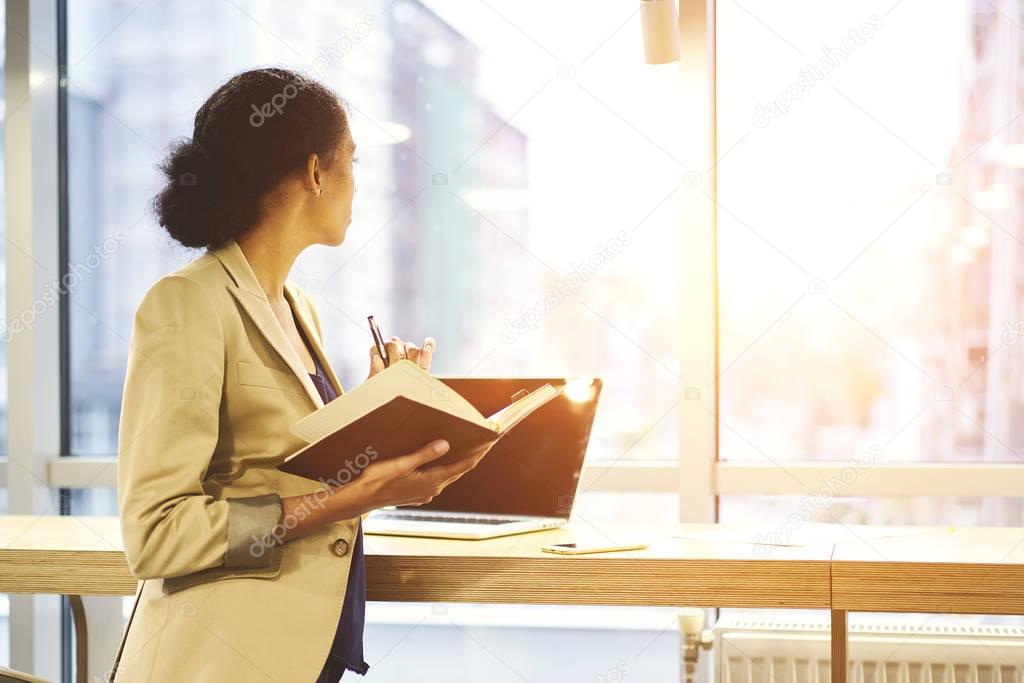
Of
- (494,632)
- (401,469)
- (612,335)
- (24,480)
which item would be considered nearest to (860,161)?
(612,335)

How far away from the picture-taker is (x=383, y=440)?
1.30 m

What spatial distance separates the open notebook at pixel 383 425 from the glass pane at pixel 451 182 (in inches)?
67.9

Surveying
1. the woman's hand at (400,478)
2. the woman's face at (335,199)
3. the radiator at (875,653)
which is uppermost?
the woman's face at (335,199)

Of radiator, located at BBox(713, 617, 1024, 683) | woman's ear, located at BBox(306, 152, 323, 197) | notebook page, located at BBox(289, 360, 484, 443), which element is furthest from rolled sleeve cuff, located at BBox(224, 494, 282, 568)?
radiator, located at BBox(713, 617, 1024, 683)

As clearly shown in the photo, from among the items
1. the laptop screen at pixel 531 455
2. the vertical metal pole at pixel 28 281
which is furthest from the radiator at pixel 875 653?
the vertical metal pole at pixel 28 281

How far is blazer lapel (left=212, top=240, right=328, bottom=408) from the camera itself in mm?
1340

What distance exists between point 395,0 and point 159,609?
2360 mm

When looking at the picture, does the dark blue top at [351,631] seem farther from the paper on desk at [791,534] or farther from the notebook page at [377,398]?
the paper on desk at [791,534]

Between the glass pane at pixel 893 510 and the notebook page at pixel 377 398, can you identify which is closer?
the notebook page at pixel 377 398

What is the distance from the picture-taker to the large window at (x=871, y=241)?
2.83 metres

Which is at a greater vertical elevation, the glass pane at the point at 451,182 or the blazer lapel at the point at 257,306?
the glass pane at the point at 451,182

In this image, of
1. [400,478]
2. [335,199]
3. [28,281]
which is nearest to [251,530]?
[400,478]

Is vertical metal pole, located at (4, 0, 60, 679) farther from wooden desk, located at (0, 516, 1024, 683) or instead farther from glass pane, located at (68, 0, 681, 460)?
wooden desk, located at (0, 516, 1024, 683)

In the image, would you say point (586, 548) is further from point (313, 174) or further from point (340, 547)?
point (313, 174)
